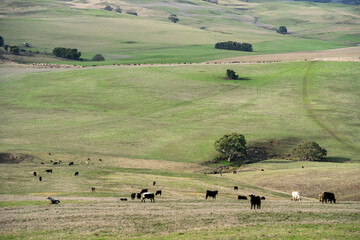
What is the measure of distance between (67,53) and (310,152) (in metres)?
133

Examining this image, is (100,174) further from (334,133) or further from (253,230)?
(334,133)

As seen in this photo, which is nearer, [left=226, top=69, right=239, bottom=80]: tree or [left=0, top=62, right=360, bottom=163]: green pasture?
[left=0, top=62, right=360, bottom=163]: green pasture

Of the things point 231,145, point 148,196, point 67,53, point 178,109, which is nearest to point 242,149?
point 231,145

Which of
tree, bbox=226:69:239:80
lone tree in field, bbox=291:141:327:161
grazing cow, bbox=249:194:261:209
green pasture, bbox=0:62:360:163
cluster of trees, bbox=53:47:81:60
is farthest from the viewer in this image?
cluster of trees, bbox=53:47:81:60

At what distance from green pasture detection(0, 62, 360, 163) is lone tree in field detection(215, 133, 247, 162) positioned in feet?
9.40

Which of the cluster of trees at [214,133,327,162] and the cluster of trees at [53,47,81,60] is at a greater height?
the cluster of trees at [53,47,81,60]

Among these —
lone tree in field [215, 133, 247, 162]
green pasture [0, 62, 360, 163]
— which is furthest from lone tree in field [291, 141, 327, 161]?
lone tree in field [215, 133, 247, 162]

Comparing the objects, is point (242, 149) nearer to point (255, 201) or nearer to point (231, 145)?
point (231, 145)

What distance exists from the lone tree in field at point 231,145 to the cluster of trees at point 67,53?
121 meters

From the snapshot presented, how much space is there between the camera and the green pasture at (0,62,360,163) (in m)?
87.1

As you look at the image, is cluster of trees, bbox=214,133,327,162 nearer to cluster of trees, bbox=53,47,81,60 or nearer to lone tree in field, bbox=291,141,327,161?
lone tree in field, bbox=291,141,327,161

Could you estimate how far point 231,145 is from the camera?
266 feet

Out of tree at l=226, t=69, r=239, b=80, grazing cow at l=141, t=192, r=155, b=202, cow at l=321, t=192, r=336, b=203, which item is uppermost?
tree at l=226, t=69, r=239, b=80

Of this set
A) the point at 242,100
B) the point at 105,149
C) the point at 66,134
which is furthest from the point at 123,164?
the point at 242,100
